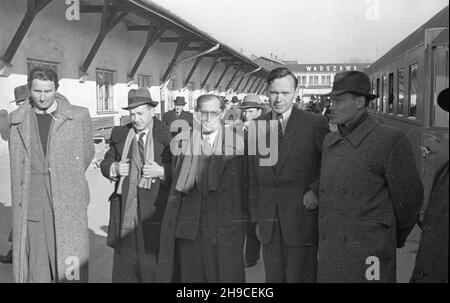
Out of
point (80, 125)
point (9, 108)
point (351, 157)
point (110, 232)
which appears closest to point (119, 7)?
point (9, 108)

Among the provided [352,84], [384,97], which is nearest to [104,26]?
[352,84]

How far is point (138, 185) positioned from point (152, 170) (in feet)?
0.48

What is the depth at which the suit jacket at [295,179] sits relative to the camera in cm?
266

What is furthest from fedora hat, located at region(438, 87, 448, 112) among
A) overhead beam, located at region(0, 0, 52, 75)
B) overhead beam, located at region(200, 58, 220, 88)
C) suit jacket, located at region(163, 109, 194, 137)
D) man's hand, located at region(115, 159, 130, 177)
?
overhead beam, located at region(0, 0, 52, 75)

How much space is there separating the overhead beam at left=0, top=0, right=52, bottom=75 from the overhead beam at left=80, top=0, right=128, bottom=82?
1.03 metres

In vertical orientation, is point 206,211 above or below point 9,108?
below

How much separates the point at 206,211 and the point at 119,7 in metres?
3.14

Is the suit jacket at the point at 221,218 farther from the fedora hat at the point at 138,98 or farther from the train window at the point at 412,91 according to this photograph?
the train window at the point at 412,91

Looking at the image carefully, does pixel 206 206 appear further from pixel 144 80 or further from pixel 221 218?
pixel 144 80

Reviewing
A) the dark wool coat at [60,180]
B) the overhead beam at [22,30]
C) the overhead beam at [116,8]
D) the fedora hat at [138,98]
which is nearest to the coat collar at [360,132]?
the fedora hat at [138,98]

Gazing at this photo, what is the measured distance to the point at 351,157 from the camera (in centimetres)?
233

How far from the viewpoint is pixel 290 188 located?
105 inches

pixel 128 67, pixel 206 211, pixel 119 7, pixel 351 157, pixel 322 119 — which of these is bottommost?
pixel 206 211
